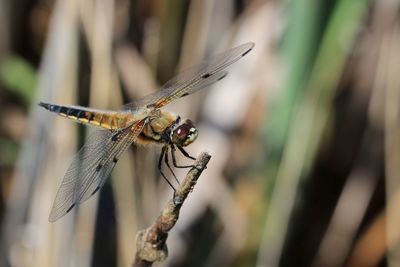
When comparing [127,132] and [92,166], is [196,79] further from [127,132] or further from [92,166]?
[92,166]

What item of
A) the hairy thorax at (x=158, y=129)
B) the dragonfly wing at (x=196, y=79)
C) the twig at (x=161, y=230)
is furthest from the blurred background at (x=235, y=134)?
the twig at (x=161, y=230)

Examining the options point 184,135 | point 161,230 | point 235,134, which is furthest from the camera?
point 235,134

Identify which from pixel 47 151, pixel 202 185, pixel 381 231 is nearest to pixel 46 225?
pixel 47 151

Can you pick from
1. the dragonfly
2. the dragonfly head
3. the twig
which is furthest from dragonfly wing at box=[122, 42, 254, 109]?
the twig

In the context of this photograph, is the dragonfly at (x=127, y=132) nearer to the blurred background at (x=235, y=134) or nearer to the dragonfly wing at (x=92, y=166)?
the dragonfly wing at (x=92, y=166)

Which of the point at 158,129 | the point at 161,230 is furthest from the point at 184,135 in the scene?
the point at 161,230

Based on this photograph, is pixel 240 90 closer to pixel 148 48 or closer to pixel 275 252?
pixel 148 48

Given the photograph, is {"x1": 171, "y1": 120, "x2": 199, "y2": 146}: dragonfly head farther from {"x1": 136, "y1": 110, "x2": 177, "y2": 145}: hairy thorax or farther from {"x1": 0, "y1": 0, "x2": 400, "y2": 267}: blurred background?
{"x1": 0, "y1": 0, "x2": 400, "y2": 267}: blurred background
